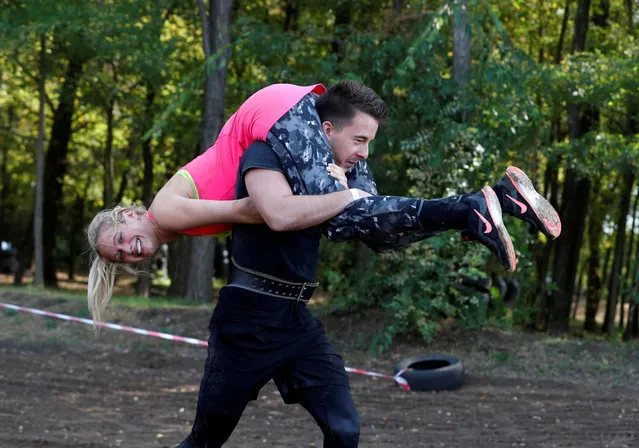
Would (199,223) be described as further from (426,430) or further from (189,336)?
(189,336)

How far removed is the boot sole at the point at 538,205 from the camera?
11.7ft

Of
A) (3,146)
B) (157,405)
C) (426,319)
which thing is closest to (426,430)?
(157,405)

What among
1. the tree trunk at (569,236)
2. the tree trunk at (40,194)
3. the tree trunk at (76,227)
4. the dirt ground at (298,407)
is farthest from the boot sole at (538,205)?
the tree trunk at (76,227)

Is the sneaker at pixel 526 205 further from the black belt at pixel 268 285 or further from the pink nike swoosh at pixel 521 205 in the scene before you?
the black belt at pixel 268 285

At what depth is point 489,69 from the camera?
1102 centimetres

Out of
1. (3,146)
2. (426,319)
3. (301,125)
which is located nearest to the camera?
(301,125)

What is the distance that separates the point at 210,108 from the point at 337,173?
1171 cm

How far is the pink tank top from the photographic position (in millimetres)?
3768

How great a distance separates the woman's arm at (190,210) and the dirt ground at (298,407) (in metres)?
3.24

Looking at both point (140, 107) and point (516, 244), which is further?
point (140, 107)

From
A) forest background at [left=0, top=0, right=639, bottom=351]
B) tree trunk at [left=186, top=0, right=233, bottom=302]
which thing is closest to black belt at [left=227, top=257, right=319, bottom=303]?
forest background at [left=0, top=0, right=639, bottom=351]

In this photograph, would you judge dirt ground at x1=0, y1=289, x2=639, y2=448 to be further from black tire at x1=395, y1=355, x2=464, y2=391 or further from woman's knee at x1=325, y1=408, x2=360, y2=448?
woman's knee at x1=325, y1=408, x2=360, y2=448

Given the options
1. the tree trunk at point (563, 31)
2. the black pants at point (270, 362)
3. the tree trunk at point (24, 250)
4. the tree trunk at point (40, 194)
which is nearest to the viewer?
the black pants at point (270, 362)

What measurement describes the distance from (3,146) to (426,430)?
19.0 m
